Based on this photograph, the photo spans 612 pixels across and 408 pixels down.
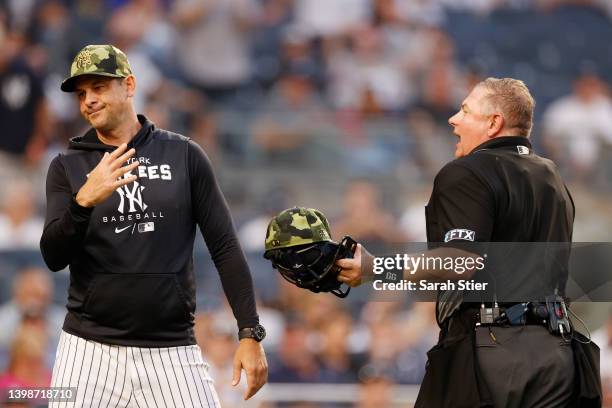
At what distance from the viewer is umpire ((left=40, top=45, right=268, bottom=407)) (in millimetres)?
4141

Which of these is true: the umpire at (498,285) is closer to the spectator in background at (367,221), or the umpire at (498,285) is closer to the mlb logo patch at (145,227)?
the mlb logo patch at (145,227)

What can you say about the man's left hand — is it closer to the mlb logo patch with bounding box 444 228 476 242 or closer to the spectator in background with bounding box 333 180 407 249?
Result: the mlb logo patch with bounding box 444 228 476 242

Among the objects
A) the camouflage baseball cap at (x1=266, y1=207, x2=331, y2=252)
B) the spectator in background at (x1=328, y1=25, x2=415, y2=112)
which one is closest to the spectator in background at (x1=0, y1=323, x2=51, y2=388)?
the spectator in background at (x1=328, y1=25, x2=415, y2=112)

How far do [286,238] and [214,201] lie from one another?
375 mm

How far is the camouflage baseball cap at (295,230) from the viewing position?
4250 mm

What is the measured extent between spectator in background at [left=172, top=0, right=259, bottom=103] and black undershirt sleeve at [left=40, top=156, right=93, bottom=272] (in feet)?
19.9

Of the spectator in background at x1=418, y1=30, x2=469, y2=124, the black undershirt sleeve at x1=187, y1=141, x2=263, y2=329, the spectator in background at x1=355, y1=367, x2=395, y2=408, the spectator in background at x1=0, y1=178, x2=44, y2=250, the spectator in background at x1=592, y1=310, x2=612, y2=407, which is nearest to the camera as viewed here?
the black undershirt sleeve at x1=187, y1=141, x2=263, y2=329

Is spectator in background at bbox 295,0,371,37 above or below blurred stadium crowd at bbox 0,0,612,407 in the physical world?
above

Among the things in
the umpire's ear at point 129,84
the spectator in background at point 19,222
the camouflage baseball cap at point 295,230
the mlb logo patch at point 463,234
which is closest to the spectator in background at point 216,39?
the spectator in background at point 19,222

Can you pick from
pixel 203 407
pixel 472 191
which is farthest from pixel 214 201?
pixel 472 191

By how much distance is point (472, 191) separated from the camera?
3.91m

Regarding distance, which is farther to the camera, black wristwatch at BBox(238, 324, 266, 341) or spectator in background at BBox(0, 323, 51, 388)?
spectator in background at BBox(0, 323, 51, 388)

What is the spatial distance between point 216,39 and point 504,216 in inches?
271

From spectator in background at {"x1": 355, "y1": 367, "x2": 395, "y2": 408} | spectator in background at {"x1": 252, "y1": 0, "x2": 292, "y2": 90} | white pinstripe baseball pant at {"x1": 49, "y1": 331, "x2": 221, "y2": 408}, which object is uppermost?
spectator in background at {"x1": 252, "y1": 0, "x2": 292, "y2": 90}
